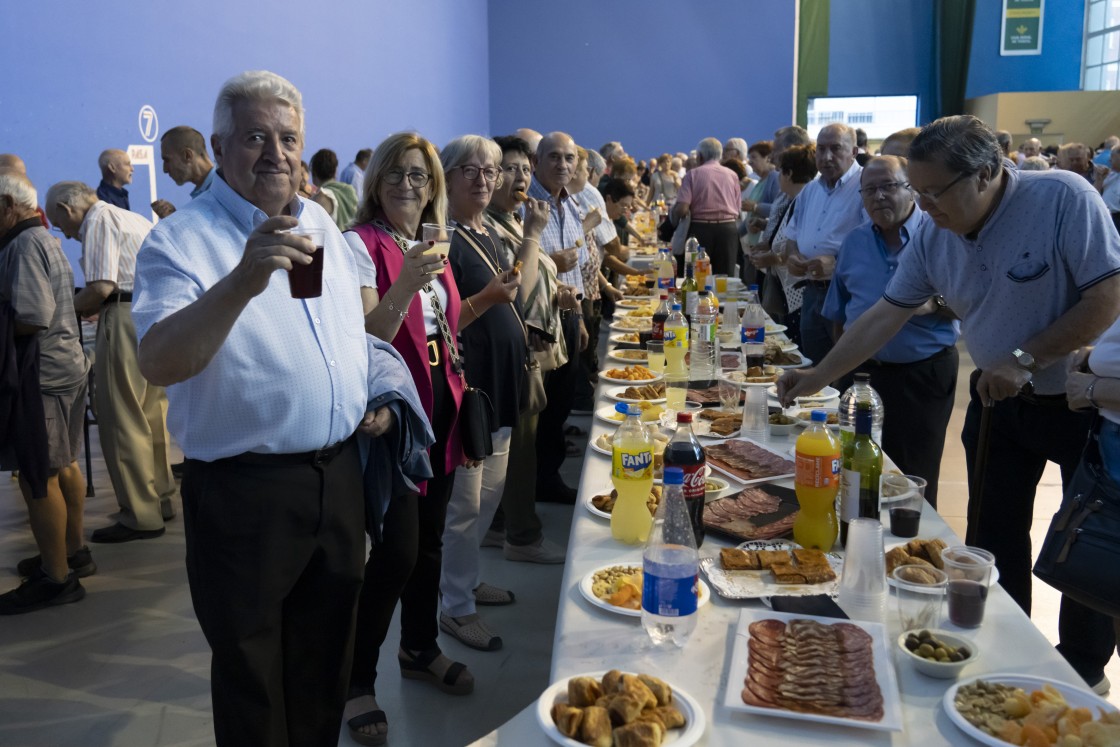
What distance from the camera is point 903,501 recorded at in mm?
1994

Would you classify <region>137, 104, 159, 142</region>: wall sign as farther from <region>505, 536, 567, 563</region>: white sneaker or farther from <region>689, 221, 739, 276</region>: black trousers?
<region>689, 221, 739, 276</region>: black trousers

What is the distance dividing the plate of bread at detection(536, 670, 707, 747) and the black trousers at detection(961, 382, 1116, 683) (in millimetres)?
1459

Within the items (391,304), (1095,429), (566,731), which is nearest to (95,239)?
(391,304)

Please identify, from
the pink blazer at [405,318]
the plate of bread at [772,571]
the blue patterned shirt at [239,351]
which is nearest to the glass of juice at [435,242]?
the pink blazer at [405,318]

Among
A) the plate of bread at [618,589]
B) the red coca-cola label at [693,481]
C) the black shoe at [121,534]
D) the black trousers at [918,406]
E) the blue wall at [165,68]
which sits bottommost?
the black shoe at [121,534]

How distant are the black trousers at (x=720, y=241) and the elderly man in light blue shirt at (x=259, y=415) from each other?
638 centimetres

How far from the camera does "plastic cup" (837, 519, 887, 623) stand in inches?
59.5

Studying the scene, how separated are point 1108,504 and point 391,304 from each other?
153cm

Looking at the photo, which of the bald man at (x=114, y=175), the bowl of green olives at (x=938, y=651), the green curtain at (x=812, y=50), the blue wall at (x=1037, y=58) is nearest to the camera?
the bowl of green olives at (x=938, y=651)

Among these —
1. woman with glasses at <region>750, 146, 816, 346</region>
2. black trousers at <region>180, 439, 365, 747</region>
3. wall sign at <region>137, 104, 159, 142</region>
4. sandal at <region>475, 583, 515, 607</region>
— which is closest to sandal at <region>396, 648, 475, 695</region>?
sandal at <region>475, 583, 515, 607</region>

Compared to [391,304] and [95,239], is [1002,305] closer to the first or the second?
[391,304]

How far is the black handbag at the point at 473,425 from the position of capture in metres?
2.47

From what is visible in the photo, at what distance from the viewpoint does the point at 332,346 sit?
1.70 m

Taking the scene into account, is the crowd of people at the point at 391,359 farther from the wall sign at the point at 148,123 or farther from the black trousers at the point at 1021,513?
the wall sign at the point at 148,123
